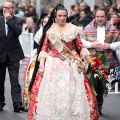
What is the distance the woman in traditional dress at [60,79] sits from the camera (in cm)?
862

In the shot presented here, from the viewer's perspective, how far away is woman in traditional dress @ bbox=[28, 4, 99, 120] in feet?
28.3

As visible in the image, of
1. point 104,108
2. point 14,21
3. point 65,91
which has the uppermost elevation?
point 14,21

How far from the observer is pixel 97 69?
9.54m

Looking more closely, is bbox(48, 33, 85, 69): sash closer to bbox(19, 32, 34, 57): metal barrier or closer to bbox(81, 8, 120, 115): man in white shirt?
bbox(81, 8, 120, 115): man in white shirt

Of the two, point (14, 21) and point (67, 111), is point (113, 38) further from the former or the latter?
point (67, 111)

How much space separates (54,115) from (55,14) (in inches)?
56.2

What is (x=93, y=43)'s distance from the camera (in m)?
10.3

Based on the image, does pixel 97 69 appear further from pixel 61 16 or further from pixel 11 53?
pixel 11 53

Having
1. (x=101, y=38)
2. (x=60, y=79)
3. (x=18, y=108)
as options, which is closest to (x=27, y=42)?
(x=18, y=108)

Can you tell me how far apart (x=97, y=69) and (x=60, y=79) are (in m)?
0.97

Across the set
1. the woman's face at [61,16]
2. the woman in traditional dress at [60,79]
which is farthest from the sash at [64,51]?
the woman's face at [61,16]

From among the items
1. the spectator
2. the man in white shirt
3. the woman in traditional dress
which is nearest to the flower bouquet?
the woman in traditional dress

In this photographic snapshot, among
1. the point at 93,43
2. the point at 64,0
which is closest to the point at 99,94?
the point at 93,43

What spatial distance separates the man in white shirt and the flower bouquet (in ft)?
1.70
